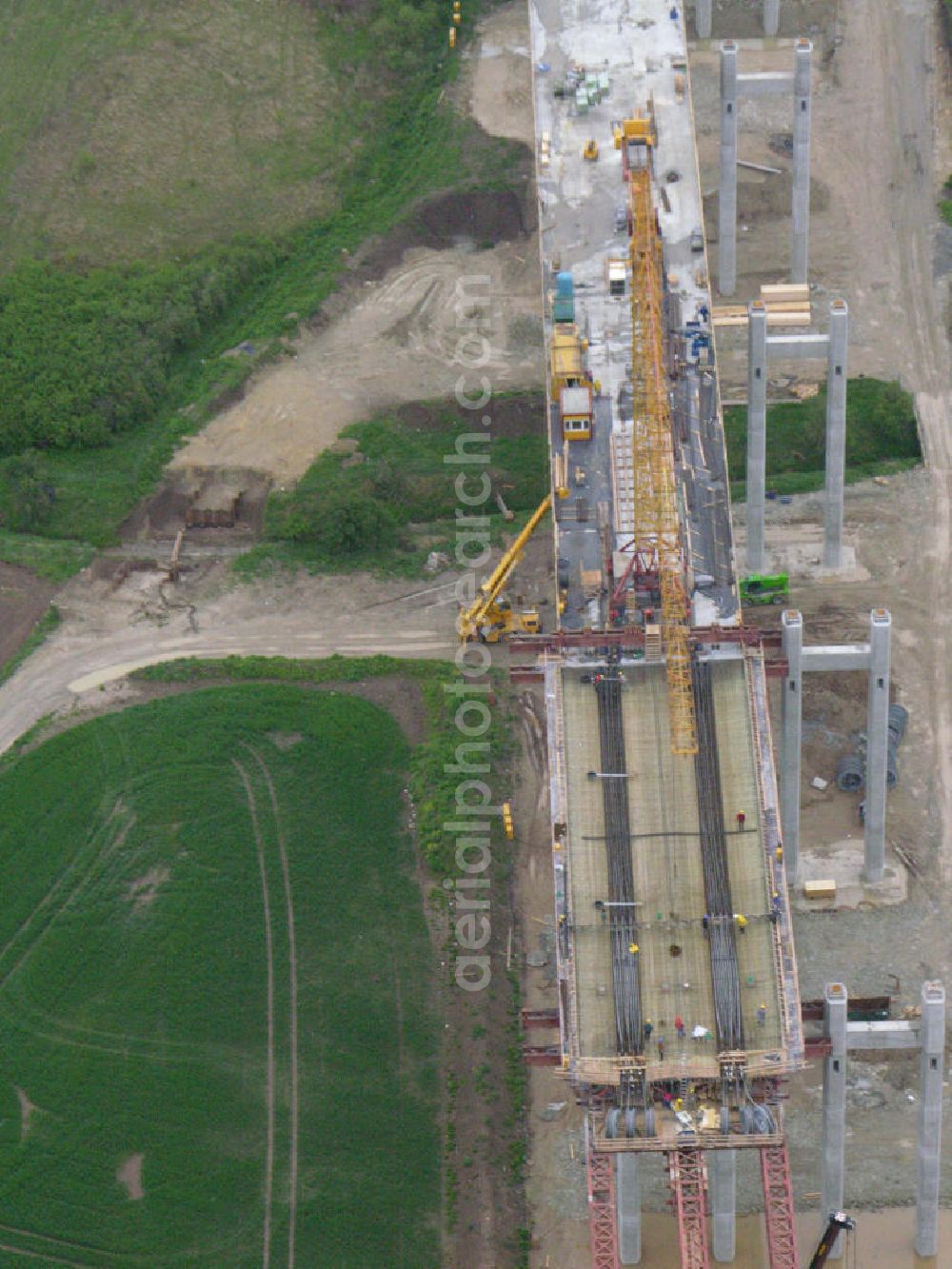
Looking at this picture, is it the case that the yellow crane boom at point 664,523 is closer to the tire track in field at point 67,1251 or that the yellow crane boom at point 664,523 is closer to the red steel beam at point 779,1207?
the red steel beam at point 779,1207

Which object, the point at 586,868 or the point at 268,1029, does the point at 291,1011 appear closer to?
the point at 268,1029

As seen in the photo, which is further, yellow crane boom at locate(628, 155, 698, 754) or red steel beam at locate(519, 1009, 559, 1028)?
yellow crane boom at locate(628, 155, 698, 754)

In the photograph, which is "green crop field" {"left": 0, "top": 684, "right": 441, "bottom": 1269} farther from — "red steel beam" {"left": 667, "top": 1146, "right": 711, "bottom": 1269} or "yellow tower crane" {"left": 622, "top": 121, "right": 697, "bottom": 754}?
"yellow tower crane" {"left": 622, "top": 121, "right": 697, "bottom": 754}

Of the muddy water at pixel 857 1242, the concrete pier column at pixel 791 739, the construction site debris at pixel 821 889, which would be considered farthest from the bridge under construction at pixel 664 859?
the construction site debris at pixel 821 889

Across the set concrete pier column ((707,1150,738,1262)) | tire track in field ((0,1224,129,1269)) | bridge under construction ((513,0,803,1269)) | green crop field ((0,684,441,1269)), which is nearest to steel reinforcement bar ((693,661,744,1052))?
bridge under construction ((513,0,803,1269))

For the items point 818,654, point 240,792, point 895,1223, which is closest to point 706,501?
point 818,654
